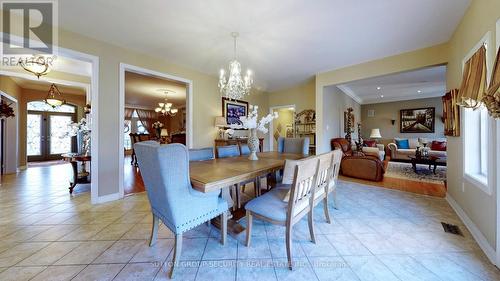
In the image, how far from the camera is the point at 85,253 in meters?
1.59

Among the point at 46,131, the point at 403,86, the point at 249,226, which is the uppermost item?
the point at 403,86

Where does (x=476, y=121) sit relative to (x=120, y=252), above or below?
above

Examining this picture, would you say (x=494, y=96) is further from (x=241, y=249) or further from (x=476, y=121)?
(x=241, y=249)

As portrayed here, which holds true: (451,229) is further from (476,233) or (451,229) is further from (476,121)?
(476,121)

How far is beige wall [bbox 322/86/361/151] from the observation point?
4.41 metres

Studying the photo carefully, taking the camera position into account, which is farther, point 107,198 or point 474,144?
point 107,198

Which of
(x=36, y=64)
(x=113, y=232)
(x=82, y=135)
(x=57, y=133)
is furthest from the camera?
(x=57, y=133)

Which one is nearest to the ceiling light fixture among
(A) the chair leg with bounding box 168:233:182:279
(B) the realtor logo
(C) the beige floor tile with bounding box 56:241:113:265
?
(B) the realtor logo

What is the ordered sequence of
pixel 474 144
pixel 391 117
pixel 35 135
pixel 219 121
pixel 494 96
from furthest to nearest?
pixel 391 117, pixel 35 135, pixel 219 121, pixel 474 144, pixel 494 96

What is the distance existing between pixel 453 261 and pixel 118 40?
4.74 m

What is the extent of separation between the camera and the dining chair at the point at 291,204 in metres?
1.40

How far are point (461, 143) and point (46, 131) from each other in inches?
448

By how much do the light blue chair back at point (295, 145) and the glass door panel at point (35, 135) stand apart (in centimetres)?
899

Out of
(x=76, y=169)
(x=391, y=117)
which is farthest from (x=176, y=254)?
(x=391, y=117)
